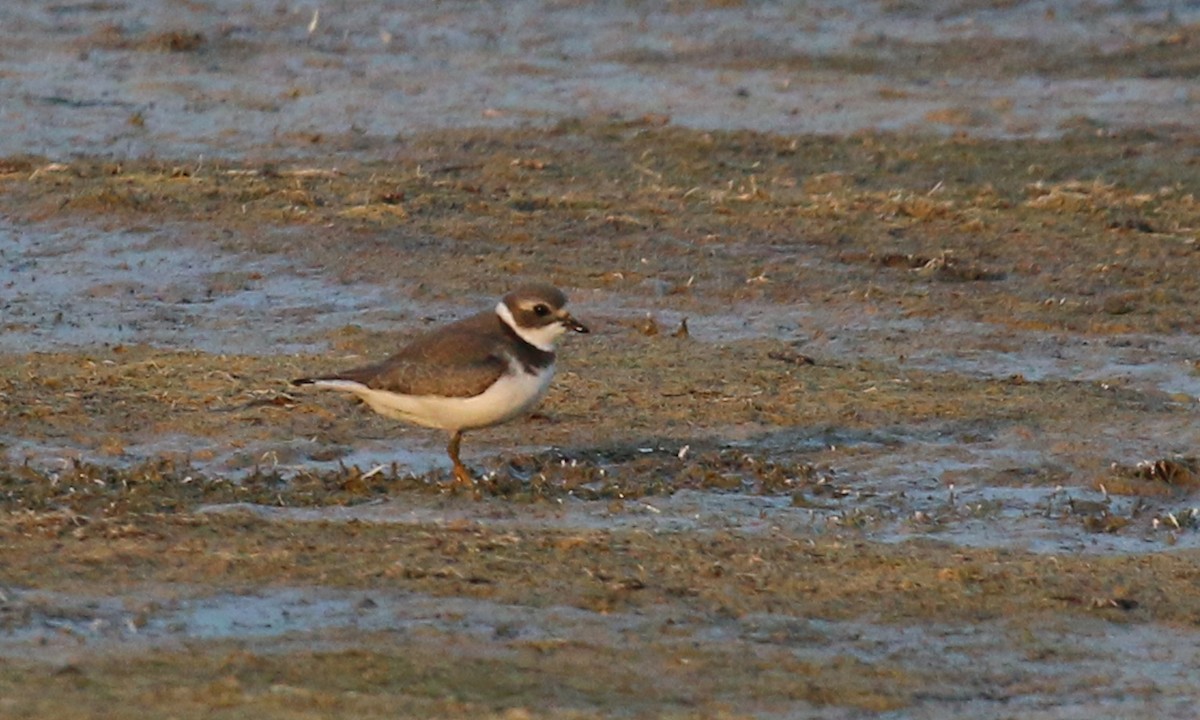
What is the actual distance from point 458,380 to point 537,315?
639 mm

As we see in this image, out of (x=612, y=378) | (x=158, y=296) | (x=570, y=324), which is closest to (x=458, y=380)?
(x=570, y=324)

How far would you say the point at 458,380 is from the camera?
9086 mm

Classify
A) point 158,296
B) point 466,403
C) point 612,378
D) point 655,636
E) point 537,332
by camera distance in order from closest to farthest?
point 655,636, point 466,403, point 537,332, point 612,378, point 158,296

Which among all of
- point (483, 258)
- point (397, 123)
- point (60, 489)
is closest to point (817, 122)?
point (397, 123)

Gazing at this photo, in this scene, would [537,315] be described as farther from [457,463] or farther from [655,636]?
[655,636]

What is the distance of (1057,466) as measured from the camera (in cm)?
977

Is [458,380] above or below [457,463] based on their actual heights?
above

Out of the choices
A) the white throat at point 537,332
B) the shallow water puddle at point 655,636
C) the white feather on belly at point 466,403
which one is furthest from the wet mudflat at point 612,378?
the white throat at point 537,332

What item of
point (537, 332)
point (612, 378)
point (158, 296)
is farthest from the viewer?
point (158, 296)

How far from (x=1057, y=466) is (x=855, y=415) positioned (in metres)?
0.99

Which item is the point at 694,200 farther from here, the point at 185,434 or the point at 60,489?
the point at 60,489

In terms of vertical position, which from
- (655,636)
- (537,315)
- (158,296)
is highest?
(537,315)

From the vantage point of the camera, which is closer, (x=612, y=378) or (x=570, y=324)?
(x=570, y=324)

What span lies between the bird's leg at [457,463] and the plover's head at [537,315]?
0.49 metres
